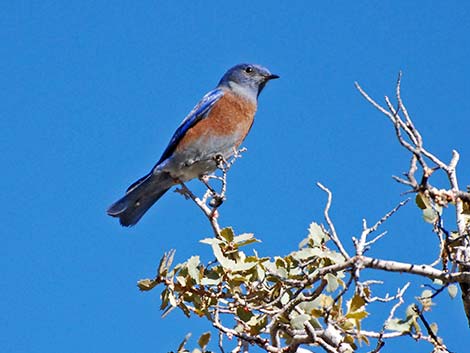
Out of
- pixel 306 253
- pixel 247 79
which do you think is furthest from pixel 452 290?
pixel 247 79

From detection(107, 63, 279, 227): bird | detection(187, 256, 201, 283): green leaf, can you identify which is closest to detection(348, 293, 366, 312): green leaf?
detection(187, 256, 201, 283): green leaf

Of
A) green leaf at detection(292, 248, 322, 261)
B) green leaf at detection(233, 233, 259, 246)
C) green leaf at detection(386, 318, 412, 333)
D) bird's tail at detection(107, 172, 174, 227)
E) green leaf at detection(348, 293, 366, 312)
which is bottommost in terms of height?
green leaf at detection(386, 318, 412, 333)

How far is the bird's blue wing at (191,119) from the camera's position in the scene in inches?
293

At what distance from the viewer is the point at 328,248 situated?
4.28 m

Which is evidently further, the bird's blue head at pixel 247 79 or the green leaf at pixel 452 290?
the bird's blue head at pixel 247 79

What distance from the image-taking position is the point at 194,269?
171 inches

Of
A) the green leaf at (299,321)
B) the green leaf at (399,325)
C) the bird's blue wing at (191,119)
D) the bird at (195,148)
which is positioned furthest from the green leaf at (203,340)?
the bird's blue wing at (191,119)

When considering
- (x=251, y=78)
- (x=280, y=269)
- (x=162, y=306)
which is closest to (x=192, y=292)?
(x=162, y=306)

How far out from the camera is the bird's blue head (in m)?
7.87

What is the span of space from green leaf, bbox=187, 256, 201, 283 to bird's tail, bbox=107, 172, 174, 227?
10.0 feet

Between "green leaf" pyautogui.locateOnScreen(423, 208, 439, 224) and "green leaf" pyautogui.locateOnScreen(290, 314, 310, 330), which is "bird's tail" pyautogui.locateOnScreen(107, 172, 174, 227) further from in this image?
"green leaf" pyautogui.locateOnScreen(423, 208, 439, 224)

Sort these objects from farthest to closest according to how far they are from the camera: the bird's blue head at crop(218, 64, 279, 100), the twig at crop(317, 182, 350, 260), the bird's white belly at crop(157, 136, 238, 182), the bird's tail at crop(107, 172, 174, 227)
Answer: the bird's blue head at crop(218, 64, 279, 100) < the bird's tail at crop(107, 172, 174, 227) < the bird's white belly at crop(157, 136, 238, 182) < the twig at crop(317, 182, 350, 260)

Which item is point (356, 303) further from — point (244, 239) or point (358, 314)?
point (244, 239)

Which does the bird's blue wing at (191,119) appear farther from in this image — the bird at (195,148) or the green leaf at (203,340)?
the green leaf at (203,340)
